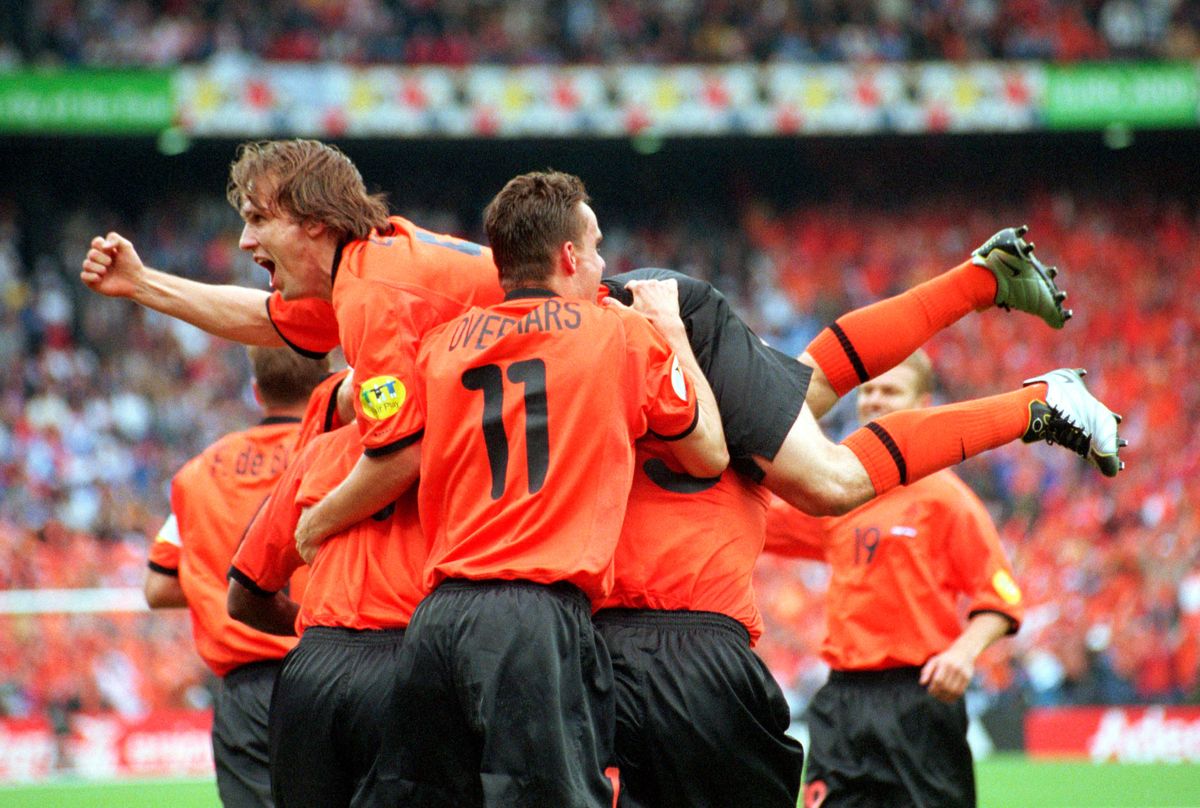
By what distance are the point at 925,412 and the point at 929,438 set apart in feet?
0.39

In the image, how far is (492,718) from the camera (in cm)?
365

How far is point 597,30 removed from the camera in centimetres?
2147

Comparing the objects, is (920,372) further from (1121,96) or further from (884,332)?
(1121,96)

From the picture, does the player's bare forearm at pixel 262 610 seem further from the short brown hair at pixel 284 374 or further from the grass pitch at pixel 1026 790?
the grass pitch at pixel 1026 790

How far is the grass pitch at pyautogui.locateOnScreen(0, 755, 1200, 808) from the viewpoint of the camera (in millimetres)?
10719

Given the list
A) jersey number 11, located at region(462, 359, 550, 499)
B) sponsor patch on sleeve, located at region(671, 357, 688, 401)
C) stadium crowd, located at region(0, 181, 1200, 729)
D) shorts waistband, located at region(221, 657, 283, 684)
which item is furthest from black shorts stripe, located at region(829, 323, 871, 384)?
stadium crowd, located at region(0, 181, 1200, 729)

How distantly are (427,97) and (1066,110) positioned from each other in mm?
8863

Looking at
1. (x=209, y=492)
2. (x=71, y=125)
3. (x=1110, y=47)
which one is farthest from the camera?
(x=1110, y=47)

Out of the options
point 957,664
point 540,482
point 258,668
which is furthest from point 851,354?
point 258,668

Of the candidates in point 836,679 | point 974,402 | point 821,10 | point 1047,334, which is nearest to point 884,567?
point 836,679

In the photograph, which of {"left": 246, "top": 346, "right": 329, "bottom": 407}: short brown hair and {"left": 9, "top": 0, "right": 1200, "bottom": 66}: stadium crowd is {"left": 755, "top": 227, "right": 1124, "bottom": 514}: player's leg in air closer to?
{"left": 246, "top": 346, "right": 329, "bottom": 407}: short brown hair

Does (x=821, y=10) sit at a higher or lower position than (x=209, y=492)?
higher

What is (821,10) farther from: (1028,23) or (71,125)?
(71,125)

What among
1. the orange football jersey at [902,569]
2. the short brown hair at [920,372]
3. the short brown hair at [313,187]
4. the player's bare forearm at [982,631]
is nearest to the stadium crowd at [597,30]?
the short brown hair at [920,372]
